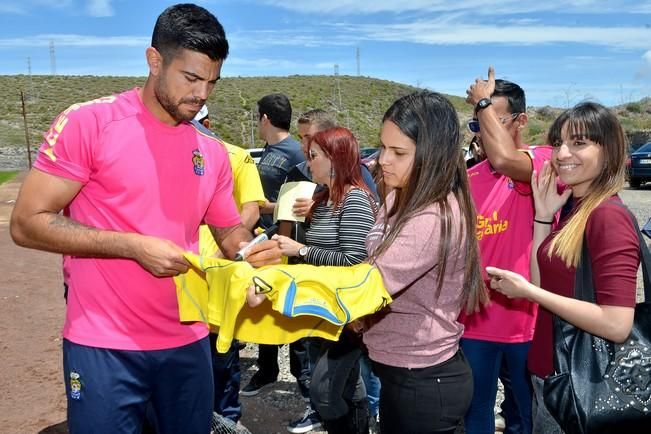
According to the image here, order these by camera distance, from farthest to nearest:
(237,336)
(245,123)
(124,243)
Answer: (245,123), (237,336), (124,243)

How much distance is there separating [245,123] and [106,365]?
210 ft

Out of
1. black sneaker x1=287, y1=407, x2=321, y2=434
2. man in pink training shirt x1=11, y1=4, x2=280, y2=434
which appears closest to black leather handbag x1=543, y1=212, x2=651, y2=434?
man in pink training shirt x1=11, y1=4, x2=280, y2=434

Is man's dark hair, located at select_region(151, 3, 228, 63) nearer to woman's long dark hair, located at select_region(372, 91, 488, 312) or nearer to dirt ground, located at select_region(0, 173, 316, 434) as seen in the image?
woman's long dark hair, located at select_region(372, 91, 488, 312)

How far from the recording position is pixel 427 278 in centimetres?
240

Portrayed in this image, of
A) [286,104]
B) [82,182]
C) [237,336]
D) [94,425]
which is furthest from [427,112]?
[286,104]

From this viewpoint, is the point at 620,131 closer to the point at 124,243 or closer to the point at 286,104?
the point at 124,243

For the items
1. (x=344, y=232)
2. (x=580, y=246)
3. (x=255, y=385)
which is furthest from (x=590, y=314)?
(x=255, y=385)

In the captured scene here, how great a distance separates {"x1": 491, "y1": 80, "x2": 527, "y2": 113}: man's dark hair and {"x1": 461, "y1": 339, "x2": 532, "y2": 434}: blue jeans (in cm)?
140

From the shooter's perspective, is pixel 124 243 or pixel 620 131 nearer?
pixel 124 243

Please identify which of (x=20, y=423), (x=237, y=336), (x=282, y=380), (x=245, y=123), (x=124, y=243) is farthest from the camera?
(x=245, y=123)

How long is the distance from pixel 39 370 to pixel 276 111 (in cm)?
334

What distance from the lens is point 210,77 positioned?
102 inches

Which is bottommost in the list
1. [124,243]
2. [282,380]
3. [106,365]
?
[282,380]

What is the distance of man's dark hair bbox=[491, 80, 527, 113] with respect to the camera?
3.76m
